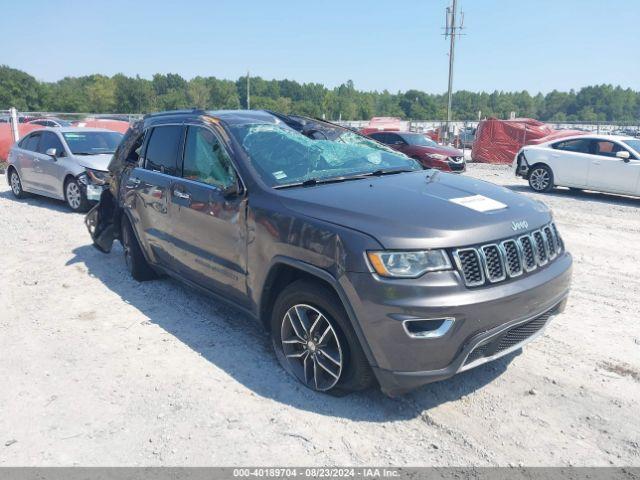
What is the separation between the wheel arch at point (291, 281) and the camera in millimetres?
3049

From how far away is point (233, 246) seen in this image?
394cm

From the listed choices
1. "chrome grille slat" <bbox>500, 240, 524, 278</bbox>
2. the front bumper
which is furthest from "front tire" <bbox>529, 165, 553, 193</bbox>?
the front bumper

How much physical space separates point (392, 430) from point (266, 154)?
2.13 m

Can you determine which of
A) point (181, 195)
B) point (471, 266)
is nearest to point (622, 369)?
point (471, 266)

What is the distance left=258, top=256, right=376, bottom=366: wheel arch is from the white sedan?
35.3 feet

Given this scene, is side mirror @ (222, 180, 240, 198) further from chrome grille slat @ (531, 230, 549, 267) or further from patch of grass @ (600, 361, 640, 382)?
patch of grass @ (600, 361, 640, 382)

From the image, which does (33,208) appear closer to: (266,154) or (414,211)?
(266,154)

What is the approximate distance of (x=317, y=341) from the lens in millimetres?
3414

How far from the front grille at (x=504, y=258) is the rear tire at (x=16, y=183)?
11.4 m

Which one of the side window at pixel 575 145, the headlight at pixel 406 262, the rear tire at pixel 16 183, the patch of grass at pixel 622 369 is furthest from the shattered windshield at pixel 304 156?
the side window at pixel 575 145

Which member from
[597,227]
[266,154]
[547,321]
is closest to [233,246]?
[266,154]

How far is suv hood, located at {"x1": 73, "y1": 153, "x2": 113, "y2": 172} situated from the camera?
32.0 ft

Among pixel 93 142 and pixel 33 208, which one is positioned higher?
pixel 93 142

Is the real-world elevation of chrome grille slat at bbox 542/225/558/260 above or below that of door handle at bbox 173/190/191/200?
below
